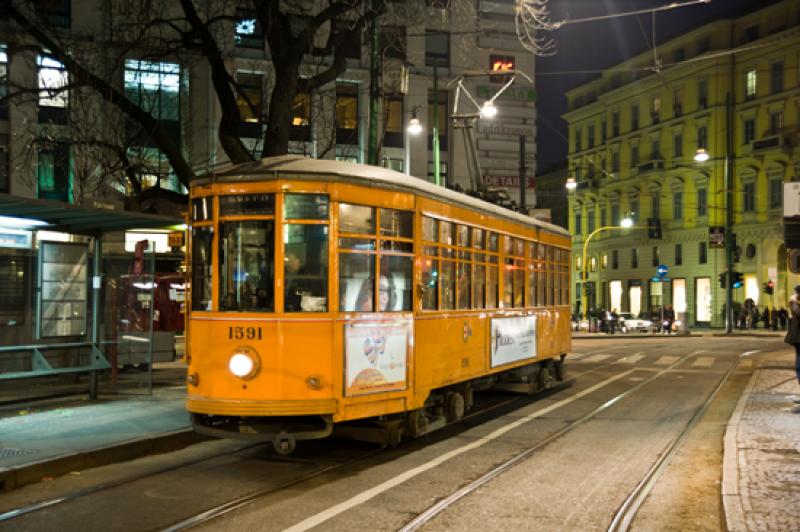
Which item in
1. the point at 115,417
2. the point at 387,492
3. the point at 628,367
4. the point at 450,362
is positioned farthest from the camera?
the point at 628,367

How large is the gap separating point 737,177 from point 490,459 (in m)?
48.1

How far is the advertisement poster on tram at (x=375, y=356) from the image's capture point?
8.30 meters

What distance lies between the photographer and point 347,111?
105ft

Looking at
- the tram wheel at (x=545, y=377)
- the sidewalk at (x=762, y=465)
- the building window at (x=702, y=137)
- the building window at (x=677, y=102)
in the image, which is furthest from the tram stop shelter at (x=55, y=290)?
the building window at (x=677, y=102)

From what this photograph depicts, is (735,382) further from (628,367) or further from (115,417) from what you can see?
(115,417)

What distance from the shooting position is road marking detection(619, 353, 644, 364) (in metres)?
22.2

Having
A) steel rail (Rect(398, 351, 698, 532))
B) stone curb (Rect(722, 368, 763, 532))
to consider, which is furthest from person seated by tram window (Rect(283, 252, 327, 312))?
stone curb (Rect(722, 368, 763, 532))

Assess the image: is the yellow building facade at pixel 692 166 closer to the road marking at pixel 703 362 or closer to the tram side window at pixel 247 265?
the road marking at pixel 703 362

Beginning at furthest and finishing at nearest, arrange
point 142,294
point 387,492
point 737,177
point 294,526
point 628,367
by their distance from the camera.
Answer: point 737,177
point 628,367
point 142,294
point 387,492
point 294,526

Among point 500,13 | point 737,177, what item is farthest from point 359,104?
point 737,177

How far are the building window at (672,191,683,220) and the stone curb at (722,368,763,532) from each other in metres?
46.7

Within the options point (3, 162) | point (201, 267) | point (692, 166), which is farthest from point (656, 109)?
point (201, 267)

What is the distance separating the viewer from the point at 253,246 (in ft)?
26.7

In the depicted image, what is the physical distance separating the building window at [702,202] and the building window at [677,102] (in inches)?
225
